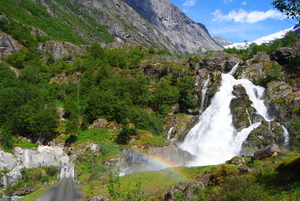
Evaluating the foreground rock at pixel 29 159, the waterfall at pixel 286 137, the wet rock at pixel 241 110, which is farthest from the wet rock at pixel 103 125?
the waterfall at pixel 286 137

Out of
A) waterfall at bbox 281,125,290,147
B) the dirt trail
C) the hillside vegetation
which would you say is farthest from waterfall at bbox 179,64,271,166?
the dirt trail

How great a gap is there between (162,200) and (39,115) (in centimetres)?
3649

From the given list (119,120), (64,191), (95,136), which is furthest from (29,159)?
(119,120)

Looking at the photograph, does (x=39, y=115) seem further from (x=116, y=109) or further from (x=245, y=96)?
(x=245, y=96)

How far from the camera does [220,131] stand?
132 ft

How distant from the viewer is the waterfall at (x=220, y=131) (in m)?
35.9

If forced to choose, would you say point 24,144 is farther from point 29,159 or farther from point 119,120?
point 119,120

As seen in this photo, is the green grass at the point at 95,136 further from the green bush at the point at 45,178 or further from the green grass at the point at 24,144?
the green bush at the point at 45,178

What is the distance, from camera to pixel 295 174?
1319 cm

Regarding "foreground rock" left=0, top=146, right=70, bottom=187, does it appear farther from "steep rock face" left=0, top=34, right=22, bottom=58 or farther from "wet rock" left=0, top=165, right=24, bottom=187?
"steep rock face" left=0, top=34, right=22, bottom=58

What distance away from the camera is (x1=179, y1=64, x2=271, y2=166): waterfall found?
35.9 m

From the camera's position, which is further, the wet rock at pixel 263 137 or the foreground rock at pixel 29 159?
the wet rock at pixel 263 137

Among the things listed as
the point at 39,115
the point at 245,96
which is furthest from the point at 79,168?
the point at 245,96

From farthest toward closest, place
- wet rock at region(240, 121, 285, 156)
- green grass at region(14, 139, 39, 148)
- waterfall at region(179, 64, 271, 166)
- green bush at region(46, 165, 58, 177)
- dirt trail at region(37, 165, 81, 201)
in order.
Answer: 1. green grass at region(14, 139, 39, 148)
2. waterfall at region(179, 64, 271, 166)
3. green bush at region(46, 165, 58, 177)
4. wet rock at region(240, 121, 285, 156)
5. dirt trail at region(37, 165, 81, 201)
